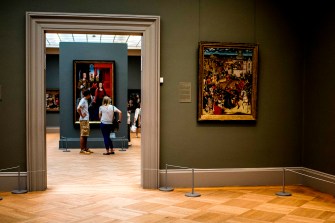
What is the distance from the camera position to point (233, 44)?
6871mm

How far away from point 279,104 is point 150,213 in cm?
337

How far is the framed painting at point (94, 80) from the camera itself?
13180mm

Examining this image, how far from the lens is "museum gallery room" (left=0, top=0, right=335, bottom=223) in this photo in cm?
639

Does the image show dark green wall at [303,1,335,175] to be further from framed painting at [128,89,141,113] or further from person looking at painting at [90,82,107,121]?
framed painting at [128,89,141,113]

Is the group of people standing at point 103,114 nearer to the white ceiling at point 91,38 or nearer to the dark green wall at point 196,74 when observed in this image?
the dark green wall at point 196,74

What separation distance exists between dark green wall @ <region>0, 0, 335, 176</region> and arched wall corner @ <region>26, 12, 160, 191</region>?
0.44ft

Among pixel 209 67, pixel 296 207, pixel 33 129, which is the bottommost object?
pixel 296 207

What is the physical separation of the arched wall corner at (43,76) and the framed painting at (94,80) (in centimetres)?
673

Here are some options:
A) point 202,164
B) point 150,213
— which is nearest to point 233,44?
point 202,164

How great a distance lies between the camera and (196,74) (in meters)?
6.83

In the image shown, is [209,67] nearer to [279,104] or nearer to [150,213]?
[279,104]

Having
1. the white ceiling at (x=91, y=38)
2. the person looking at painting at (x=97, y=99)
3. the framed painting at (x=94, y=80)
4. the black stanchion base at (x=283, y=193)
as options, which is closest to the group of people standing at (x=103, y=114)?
the person looking at painting at (x=97, y=99)

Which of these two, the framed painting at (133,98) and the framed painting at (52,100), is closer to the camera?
the framed painting at (52,100)

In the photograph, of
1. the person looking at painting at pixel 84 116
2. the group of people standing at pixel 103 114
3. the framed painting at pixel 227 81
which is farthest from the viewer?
the person looking at painting at pixel 84 116
